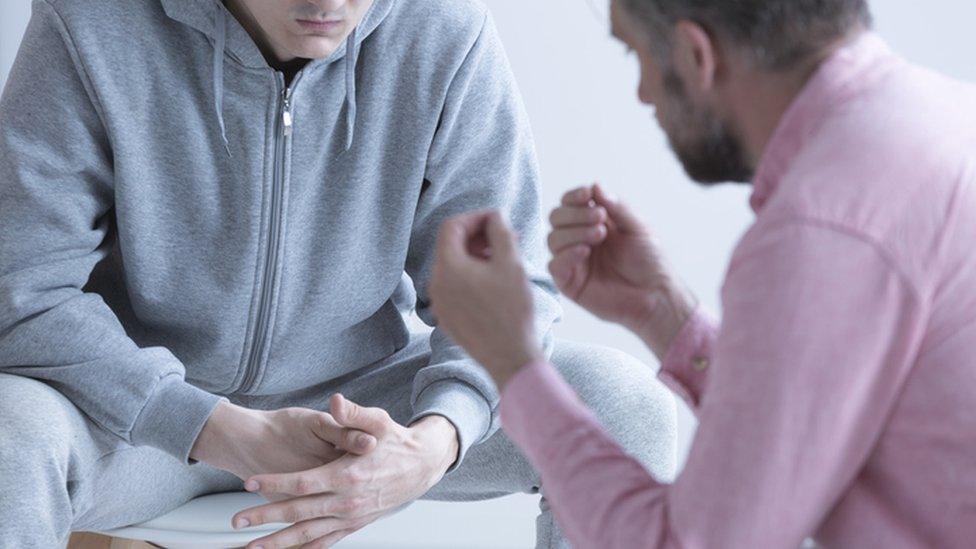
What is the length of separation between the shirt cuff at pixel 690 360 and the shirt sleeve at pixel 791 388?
26cm

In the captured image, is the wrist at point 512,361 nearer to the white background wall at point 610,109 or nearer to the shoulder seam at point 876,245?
the shoulder seam at point 876,245

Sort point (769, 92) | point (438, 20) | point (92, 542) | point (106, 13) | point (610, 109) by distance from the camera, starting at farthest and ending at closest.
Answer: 1. point (610, 109)
2. point (92, 542)
3. point (438, 20)
4. point (106, 13)
5. point (769, 92)

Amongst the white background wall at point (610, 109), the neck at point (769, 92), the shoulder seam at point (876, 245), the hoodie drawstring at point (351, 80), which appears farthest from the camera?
the white background wall at point (610, 109)

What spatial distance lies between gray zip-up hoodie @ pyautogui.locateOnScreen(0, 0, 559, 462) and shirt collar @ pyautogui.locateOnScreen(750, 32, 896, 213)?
76 cm

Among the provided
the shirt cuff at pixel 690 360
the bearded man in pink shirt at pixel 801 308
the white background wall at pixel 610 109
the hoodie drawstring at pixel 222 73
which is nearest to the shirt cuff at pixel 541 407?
the bearded man in pink shirt at pixel 801 308

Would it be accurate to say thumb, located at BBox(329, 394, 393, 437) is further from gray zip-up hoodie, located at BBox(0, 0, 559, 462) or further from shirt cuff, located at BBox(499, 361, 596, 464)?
shirt cuff, located at BBox(499, 361, 596, 464)

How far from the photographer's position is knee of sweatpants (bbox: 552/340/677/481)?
1.81m

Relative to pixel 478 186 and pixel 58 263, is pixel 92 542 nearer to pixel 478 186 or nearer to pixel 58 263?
pixel 58 263

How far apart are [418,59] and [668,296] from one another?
61 cm

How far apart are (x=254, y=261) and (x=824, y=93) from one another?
92 cm

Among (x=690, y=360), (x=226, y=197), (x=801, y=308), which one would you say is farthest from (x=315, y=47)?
(x=801, y=308)

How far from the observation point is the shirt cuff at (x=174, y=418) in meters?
1.62

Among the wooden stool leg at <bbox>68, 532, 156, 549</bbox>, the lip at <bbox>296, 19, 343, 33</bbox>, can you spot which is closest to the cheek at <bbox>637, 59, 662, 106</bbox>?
the lip at <bbox>296, 19, 343, 33</bbox>

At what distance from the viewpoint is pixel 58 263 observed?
1.68 metres
